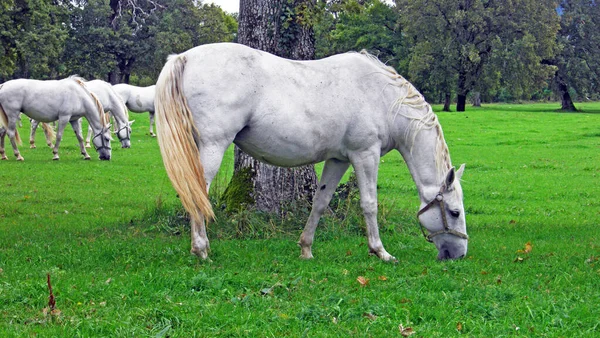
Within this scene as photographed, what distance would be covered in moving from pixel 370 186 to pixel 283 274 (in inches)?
59.0

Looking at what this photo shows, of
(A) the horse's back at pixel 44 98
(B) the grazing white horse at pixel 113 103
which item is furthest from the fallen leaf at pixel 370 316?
(B) the grazing white horse at pixel 113 103

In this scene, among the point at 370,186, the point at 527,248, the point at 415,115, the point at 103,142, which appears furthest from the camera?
the point at 103,142

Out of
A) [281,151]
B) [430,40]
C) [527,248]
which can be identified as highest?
[430,40]

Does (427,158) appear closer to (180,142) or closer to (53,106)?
(180,142)

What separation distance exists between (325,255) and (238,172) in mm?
2371

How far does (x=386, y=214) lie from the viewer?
31.8 ft

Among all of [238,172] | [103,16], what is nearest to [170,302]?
[238,172]

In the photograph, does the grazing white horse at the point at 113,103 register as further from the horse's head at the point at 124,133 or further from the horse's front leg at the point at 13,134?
the horse's front leg at the point at 13,134

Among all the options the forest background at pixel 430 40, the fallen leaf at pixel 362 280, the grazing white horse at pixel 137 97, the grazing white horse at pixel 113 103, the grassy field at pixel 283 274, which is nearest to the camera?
the grassy field at pixel 283 274

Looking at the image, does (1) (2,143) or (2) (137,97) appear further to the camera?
(2) (137,97)

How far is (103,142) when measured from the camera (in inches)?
777

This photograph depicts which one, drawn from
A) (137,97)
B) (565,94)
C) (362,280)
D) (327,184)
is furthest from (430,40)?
(362,280)

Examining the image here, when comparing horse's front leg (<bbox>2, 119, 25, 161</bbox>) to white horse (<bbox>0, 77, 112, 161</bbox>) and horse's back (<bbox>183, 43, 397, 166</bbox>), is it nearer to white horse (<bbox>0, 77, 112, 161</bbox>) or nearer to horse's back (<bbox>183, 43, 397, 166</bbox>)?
white horse (<bbox>0, 77, 112, 161</bbox>)

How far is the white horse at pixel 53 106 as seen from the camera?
1902cm
